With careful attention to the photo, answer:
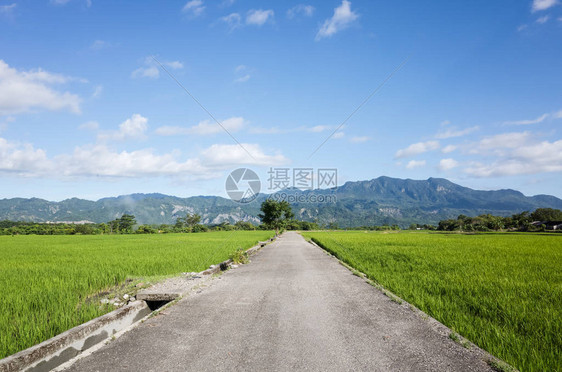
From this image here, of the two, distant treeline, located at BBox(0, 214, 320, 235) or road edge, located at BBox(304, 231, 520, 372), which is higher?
road edge, located at BBox(304, 231, 520, 372)

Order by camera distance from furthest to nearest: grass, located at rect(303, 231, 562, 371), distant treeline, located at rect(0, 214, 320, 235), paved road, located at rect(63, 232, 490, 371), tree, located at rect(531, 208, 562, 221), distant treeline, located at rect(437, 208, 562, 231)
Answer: tree, located at rect(531, 208, 562, 221) → distant treeline, located at rect(437, 208, 562, 231) → distant treeline, located at rect(0, 214, 320, 235) → grass, located at rect(303, 231, 562, 371) → paved road, located at rect(63, 232, 490, 371)

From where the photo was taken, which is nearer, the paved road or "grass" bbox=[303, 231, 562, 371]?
the paved road

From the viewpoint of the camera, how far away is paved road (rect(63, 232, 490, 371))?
11.6 ft

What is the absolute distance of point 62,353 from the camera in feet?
12.6

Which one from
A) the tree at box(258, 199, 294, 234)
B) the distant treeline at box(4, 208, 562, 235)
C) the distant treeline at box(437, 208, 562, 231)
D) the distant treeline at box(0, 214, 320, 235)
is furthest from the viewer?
the distant treeline at box(437, 208, 562, 231)

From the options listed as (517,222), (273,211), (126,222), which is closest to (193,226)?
(126,222)

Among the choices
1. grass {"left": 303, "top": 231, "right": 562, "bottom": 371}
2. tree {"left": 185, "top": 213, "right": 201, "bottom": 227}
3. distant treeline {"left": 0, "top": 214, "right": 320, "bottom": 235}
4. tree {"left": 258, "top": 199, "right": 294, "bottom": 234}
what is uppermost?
tree {"left": 258, "top": 199, "right": 294, "bottom": 234}

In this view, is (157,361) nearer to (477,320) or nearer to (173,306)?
(173,306)

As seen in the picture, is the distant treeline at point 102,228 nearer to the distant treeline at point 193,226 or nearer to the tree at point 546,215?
the distant treeline at point 193,226

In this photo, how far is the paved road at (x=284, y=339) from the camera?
11.6ft

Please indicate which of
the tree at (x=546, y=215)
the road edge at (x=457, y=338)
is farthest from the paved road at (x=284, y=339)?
the tree at (x=546, y=215)

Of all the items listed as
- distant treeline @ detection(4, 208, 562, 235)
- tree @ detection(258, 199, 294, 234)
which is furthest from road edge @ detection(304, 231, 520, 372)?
distant treeline @ detection(4, 208, 562, 235)

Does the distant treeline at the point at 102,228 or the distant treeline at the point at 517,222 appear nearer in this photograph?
the distant treeline at the point at 102,228

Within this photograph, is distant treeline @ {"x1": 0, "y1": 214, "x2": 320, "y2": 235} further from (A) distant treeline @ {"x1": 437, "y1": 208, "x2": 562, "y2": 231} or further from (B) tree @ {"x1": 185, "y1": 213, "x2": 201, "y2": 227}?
(A) distant treeline @ {"x1": 437, "y1": 208, "x2": 562, "y2": 231}
